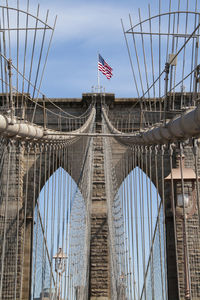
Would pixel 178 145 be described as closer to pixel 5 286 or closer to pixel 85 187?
pixel 85 187

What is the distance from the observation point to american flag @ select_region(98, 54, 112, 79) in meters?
21.4

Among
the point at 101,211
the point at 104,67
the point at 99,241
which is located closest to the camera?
the point at 99,241

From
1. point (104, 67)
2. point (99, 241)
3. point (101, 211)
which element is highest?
point (104, 67)

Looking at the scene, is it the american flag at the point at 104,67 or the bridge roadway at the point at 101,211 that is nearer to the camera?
the bridge roadway at the point at 101,211

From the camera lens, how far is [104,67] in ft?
70.9

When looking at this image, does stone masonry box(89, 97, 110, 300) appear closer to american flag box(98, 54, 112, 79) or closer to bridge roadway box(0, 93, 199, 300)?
bridge roadway box(0, 93, 199, 300)

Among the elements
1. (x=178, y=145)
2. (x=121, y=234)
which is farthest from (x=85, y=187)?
(x=178, y=145)

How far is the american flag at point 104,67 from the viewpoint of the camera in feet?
70.3

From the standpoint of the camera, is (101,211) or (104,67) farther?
(104,67)

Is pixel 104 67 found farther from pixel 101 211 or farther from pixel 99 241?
pixel 99 241

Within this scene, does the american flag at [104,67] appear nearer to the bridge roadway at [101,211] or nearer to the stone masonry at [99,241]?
the bridge roadway at [101,211]

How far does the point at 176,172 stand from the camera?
10312 mm

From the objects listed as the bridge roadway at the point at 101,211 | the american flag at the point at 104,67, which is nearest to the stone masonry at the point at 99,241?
the bridge roadway at the point at 101,211

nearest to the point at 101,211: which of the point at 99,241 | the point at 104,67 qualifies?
the point at 99,241
